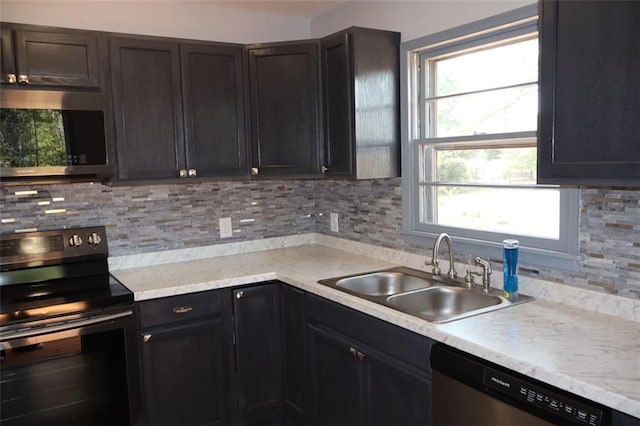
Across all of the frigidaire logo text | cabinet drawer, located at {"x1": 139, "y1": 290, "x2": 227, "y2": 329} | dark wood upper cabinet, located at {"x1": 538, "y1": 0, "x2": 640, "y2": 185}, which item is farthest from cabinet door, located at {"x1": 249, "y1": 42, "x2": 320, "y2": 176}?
the frigidaire logo text

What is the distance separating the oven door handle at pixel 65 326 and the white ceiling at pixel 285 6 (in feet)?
6.01

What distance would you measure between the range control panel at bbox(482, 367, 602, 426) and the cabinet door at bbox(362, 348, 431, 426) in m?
0.32

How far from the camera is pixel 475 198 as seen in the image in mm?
2500

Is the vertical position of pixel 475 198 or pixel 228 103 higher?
pixel 228 103

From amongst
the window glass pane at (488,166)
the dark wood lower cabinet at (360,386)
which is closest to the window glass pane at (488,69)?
the window glass pane at (488,166)

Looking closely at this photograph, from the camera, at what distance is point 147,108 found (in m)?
2.68

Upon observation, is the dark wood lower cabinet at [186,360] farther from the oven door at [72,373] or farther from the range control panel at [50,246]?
the range control panel at [50,246]

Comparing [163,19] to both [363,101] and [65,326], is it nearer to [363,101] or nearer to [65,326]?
[363,101]

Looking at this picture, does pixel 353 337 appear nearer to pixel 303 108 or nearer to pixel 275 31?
pixel 303 108

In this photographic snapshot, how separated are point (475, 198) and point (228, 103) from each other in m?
1.42

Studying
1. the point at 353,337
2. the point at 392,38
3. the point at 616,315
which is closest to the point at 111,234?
the point at 353,337

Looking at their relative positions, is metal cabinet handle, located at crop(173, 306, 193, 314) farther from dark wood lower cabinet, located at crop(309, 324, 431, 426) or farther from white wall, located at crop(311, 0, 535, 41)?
white wall, located at crop(311, 0, 535, 41)

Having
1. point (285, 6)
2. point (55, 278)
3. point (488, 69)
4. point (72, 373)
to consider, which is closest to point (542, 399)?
point (488, 69)

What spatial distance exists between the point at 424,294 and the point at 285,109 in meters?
1.30
